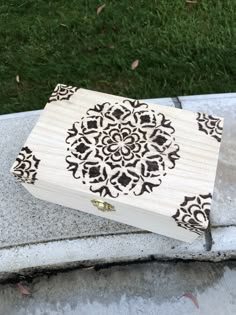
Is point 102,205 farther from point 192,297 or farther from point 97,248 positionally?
point 192,297

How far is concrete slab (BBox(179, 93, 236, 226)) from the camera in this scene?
6.54ft

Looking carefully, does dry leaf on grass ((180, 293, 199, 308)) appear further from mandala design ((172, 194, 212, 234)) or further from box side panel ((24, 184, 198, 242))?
mandala design ((172, 194, 212, 234))

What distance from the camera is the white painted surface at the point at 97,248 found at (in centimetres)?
194

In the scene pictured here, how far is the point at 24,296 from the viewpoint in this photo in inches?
79.0

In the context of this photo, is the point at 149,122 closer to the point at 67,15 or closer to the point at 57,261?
the point at 57,261

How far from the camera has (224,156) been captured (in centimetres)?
214

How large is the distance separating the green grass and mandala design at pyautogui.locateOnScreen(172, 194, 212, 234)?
43.7 inches

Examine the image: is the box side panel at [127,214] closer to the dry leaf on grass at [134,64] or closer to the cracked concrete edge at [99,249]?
the cracked concrete edge at [99,249]

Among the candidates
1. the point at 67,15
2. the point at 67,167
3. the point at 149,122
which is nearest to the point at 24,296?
the point at 67,167

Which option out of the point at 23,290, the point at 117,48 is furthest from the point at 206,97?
the point at 23,290

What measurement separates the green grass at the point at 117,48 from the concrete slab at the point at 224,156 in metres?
0.21

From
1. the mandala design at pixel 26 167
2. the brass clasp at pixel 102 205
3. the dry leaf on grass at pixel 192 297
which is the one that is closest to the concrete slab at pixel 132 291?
the dry leaf on grass at pixel 192 297

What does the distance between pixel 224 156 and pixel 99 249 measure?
0.80 m

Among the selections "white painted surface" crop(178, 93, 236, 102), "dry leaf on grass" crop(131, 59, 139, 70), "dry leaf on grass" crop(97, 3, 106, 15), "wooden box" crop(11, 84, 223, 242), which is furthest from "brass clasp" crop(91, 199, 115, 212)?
"dry leaf on grass" crop(97, 3, 106, 15)
